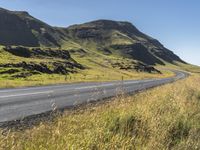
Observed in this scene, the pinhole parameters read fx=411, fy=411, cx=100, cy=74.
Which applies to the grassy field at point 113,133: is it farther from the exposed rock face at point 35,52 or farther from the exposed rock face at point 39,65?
the exposed rock face at point 35,52

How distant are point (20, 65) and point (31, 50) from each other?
2953 centimetres

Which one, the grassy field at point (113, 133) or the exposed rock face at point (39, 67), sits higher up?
the grassy field at point (113, 133)

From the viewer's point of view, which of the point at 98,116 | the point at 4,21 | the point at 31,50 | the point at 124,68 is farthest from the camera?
the point at 4,21

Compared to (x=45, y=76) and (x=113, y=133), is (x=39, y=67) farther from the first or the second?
(x=113, y=133)

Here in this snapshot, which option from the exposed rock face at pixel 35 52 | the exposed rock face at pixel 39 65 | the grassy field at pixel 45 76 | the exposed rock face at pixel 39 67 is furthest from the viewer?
the exposed rock face at pixel 35 52

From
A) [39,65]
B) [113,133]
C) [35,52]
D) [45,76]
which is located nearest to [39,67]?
[39,65]

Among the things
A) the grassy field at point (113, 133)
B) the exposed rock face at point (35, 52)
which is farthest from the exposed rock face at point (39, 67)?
the grassy field at point (113, 133)

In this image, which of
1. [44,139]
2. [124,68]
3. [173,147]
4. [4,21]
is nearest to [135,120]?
[173,147]

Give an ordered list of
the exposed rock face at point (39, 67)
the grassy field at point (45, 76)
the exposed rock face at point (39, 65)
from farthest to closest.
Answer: the exposed rock face at point (39, 67), the exposed rock face at point (39, 65), the grassy field at point (45, 76)

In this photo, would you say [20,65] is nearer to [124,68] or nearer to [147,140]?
[147,140]

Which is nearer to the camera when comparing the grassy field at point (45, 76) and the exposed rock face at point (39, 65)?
the grassy field at point (45, 76)

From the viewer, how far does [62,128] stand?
6660 mm

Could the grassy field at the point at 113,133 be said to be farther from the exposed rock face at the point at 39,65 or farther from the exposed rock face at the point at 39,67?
the exposed rock face at the point at 39,67

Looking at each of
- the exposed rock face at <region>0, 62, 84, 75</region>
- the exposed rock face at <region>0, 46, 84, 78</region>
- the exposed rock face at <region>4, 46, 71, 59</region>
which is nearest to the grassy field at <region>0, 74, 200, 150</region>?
the exposed rock face at <region>0, 46, 84, 78</region>
